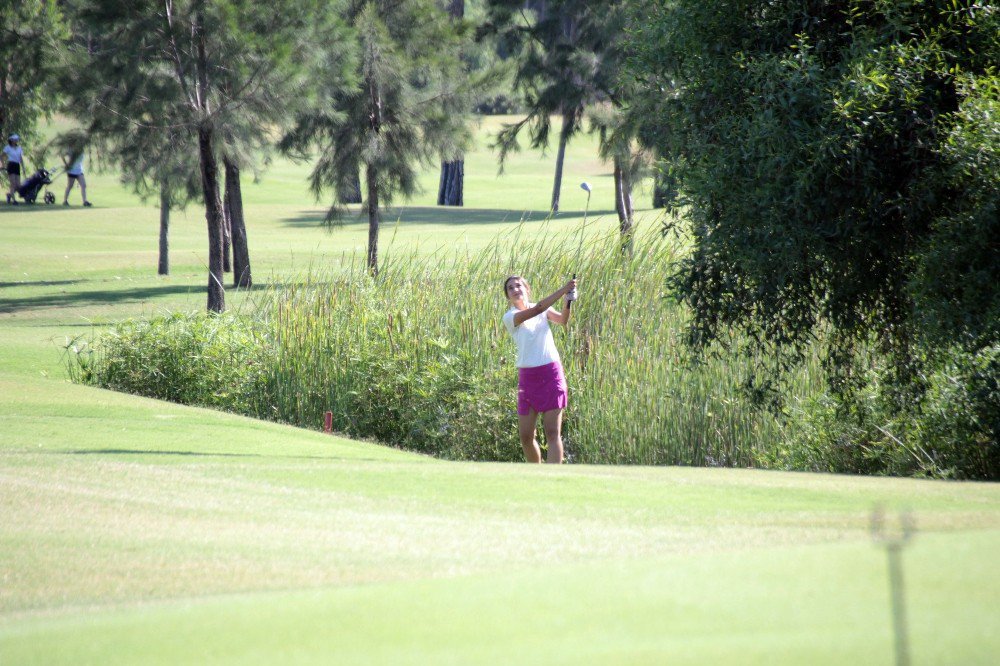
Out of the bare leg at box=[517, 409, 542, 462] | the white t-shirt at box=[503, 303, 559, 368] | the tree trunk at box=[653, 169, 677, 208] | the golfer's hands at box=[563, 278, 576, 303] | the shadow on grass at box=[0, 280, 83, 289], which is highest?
the tree trunk at box=[653, 169, 677, 208]

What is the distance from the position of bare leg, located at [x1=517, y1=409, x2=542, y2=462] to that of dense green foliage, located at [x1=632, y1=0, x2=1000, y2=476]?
1.52m

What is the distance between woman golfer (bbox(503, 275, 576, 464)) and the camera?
9.62 m

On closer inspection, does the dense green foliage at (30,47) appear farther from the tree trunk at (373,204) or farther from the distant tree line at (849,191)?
the distant tree line at (849,191)

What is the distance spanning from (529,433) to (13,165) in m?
32.6

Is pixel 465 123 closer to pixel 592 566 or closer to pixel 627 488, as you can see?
pixel 627 488

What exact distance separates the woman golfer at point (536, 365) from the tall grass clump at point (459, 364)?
1.11 meters

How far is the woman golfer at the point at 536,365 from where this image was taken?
962 centimetres

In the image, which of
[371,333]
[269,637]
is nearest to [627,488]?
[269,637]

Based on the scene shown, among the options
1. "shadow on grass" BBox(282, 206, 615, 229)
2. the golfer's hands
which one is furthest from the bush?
"shadow on grass" BBox(282, 206, 615, 229)

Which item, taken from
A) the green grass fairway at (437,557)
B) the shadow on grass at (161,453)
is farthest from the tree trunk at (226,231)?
the shadow on grass at (161,453)

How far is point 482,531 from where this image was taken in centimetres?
534

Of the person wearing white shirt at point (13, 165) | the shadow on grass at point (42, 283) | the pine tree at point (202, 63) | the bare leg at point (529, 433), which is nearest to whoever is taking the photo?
the bare leg at point (529, 433)

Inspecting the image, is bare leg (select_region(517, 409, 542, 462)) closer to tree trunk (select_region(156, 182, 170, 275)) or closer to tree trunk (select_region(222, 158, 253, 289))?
tree trunk (select_region(156, 182, 170, 275))

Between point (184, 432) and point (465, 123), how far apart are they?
47.3 feet
